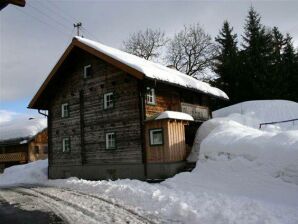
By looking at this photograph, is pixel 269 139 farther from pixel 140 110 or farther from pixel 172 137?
pixel 140 110

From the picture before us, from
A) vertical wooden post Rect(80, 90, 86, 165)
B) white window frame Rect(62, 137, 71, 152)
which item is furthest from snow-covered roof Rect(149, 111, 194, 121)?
white window frame Rect(62, 137, 71, 152)

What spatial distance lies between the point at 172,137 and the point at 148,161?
6.03 feet

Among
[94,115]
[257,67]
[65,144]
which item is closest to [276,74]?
[257,67]

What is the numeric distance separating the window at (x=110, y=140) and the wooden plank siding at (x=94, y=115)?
0.27 meters

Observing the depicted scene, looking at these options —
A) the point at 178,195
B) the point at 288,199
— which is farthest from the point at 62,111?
the point at 288,199

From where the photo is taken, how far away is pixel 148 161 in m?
18.1

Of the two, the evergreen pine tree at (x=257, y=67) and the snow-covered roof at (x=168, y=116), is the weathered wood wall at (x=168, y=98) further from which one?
the evergreen pine tree at (x=257, y=67)

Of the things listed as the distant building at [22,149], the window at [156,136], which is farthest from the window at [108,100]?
the distant building at [22,149]

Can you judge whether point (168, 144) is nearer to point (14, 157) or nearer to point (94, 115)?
point (94, 115)

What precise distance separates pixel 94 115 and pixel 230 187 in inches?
435

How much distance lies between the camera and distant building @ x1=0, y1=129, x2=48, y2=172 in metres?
36.8

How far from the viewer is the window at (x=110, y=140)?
792 inches

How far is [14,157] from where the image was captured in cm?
3706

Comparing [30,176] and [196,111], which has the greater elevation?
[196,111]
